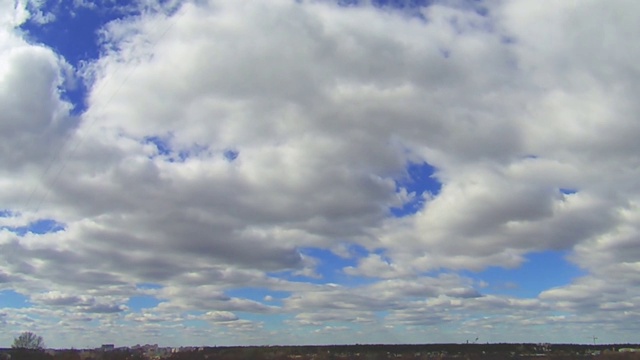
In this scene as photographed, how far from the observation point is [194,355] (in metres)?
166

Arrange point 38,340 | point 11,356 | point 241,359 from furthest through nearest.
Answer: point 38,340 < point 241,359 < point 11,356

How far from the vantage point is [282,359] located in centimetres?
16112

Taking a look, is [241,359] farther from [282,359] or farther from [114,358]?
[114,358]

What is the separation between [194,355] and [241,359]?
51.7ft

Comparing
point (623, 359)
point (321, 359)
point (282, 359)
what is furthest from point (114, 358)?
point (623, 359)

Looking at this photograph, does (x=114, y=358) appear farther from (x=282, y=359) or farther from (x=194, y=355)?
(x=282, y=359)

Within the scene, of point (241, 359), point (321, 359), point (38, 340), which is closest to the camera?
point (241, 359)

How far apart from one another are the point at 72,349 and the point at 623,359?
14687 cm

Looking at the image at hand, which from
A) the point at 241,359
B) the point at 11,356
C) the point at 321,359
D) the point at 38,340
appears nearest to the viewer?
the point at 11,356

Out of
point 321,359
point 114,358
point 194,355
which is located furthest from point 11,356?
point 321,359

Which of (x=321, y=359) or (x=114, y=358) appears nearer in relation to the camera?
(x=114, y=358)

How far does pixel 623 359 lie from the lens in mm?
162125

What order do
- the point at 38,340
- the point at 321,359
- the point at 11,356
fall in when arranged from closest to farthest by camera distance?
1. the point at 11,356
2. the point at 321,359
3. the point at 38,340

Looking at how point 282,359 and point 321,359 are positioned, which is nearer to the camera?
point 282,359
